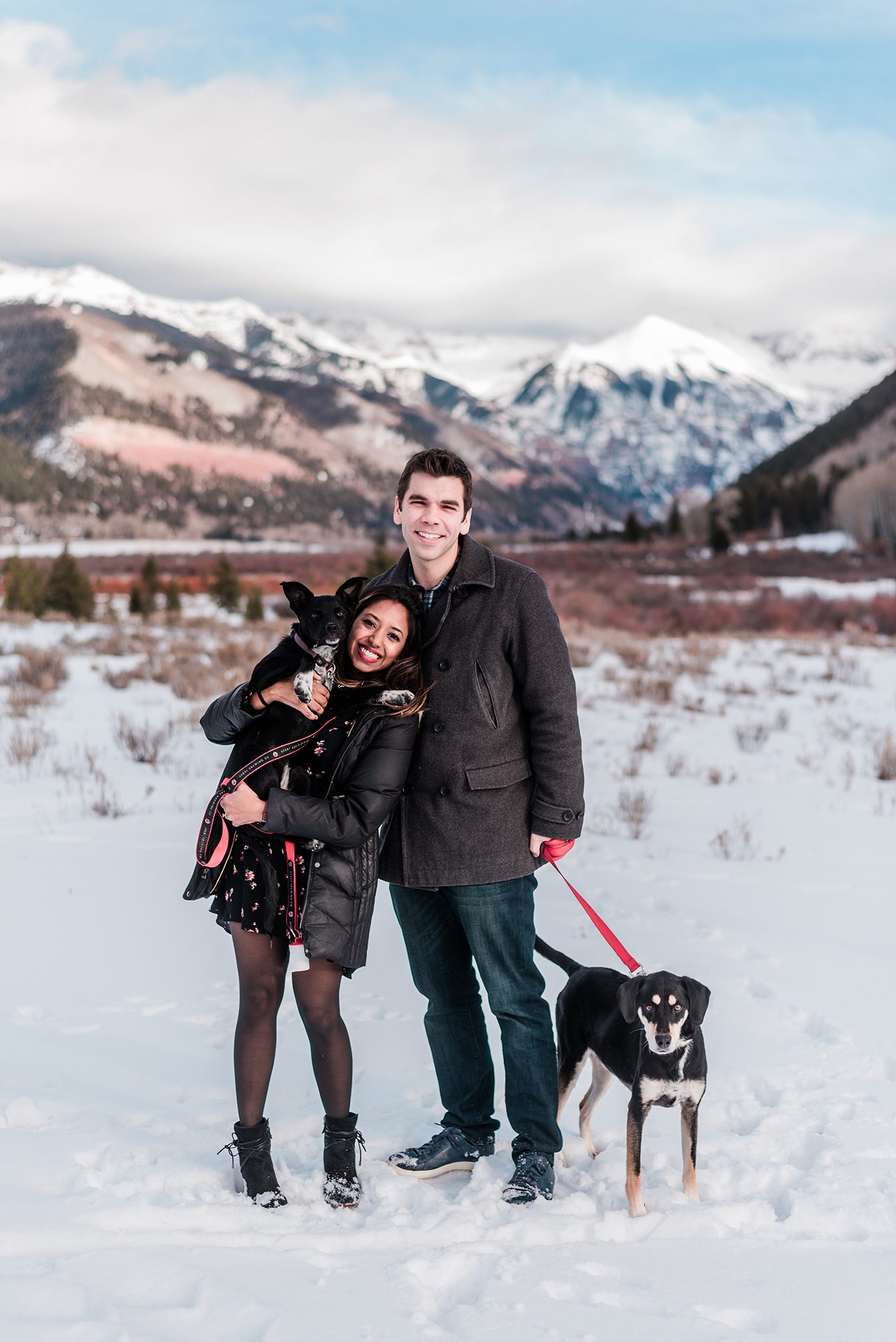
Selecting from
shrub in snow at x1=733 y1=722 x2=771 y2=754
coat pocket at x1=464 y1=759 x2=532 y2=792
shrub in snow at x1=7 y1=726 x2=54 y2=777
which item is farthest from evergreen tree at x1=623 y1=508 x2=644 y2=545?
coat pocket at x1=464 y1=759 x2=532 y2=792

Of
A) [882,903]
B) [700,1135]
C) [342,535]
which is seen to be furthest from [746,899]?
[342,535]

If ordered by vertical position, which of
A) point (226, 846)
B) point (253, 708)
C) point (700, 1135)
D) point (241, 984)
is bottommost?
point (700, 1135)

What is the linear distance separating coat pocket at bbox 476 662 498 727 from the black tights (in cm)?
85

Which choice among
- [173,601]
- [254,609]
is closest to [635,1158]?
[254,609]

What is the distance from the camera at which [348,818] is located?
269 cm

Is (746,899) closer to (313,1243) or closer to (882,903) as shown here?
(882,903)

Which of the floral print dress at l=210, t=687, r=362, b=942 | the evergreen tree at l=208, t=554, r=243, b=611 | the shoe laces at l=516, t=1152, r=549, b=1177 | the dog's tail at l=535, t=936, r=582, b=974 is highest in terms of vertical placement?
the evergreen tree at l=208, t=554, r=243, b=611

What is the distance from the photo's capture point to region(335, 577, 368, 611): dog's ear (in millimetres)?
2904

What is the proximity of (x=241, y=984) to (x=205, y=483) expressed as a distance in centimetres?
14790

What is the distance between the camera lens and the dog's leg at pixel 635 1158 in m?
2.84

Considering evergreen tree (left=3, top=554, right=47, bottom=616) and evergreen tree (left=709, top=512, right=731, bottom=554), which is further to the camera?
evergreen tree (left=709, top=512, right=731, bottom=554)

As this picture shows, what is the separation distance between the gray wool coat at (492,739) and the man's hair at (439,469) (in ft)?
0.66

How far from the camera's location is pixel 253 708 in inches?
111

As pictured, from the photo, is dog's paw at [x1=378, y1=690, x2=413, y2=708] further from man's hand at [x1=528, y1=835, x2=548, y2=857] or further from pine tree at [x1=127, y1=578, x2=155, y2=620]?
pine tree at [x1=127, y1=578, x2=155, y2=620]
